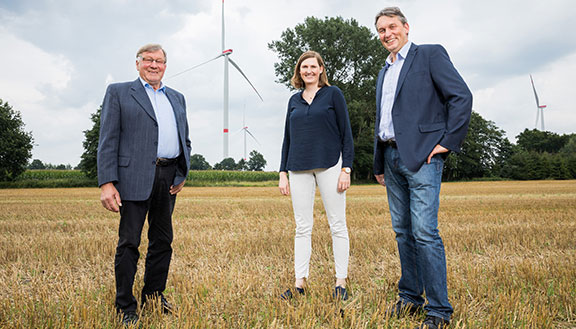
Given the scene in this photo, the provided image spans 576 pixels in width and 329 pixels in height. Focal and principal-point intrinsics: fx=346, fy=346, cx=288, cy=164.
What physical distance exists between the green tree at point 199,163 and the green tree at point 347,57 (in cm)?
5760

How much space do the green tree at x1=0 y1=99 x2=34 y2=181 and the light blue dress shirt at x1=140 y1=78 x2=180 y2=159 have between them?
47.1 metres

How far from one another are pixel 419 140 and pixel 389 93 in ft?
1.75

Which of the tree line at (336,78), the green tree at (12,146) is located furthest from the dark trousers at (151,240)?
the green tree at (12,146)

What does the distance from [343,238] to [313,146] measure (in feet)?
2.97

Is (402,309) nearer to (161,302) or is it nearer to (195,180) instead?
(161,302)

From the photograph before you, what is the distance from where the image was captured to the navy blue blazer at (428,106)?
97.4 inches

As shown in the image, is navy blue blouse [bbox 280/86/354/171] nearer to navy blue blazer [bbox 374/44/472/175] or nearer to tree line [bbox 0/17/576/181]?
navy blue blazer [bbox 374/44/472/175]

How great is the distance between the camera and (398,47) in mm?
2816

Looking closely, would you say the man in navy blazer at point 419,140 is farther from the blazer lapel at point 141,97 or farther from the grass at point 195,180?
the grass at point 195,180

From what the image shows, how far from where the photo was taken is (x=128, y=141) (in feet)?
9.09

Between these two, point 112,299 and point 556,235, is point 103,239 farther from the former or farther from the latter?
point 556,235

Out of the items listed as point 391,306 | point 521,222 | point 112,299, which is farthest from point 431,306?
point 521,222

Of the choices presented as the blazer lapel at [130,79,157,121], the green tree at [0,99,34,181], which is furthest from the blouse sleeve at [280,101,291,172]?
the green tree at [0,99,34,181]

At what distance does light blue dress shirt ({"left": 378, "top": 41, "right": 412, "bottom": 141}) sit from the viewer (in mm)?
2836
